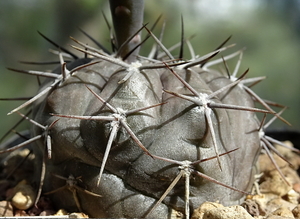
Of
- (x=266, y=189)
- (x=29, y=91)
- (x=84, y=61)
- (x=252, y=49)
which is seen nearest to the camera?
(x=84, y=61)

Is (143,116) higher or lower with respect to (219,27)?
lower

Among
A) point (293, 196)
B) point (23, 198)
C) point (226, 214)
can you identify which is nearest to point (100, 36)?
point (23, 198)

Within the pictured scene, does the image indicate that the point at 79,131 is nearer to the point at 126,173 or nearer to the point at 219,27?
the point at 126,173

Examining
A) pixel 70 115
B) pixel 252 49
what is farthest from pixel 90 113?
pixel 252 49

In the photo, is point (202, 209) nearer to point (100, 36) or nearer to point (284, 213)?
point (284, 213)

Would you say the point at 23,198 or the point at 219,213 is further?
the point at 23,198

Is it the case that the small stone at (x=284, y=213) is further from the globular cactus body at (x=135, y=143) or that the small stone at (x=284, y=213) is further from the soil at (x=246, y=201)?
the globular cactus body at (x=135, y=143)
